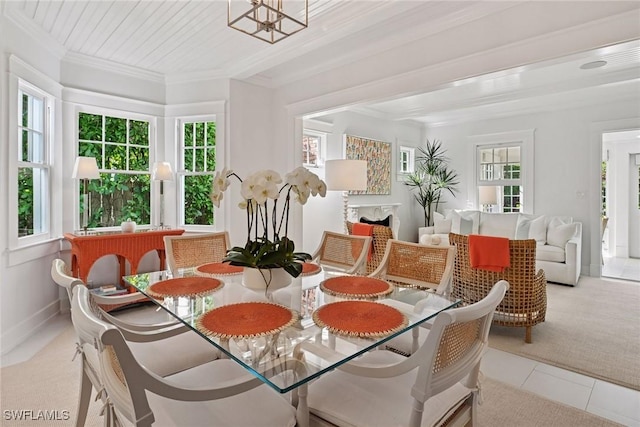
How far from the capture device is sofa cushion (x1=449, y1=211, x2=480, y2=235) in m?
6.00

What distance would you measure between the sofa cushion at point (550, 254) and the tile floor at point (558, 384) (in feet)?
9.01

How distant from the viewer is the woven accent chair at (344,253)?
2.59 meters

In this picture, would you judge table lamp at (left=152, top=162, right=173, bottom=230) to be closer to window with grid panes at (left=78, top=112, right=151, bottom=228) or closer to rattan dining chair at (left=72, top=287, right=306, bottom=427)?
window with grid panes at (left=78, top=112, right=151, bottom=228)

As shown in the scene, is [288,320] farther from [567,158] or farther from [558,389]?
[567,158]

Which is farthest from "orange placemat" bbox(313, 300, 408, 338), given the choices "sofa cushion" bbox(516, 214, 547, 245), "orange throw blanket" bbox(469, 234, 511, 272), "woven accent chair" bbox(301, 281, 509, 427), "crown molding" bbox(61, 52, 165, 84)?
"sofa cushion" bbox(516, 214, 547, 245)

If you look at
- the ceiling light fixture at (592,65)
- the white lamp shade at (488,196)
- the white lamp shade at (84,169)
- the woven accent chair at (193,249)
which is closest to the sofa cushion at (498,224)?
the white lamp shade at (488,196)

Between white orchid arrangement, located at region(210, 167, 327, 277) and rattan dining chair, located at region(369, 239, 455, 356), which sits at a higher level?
white orchid arrangement, located at region(210, 167, 327, 277)

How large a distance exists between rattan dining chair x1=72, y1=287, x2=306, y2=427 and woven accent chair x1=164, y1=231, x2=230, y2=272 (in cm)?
125

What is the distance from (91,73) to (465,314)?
446 cm

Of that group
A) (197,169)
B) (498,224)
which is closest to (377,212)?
(498,224)

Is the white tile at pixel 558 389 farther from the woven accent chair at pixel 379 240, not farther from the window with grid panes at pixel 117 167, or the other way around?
the window with grid panes at pixel 117 167

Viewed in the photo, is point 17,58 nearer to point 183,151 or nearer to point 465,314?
point 183,151

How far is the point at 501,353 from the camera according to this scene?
110 inches

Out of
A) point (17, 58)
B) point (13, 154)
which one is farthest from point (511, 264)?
point (17, 58)
